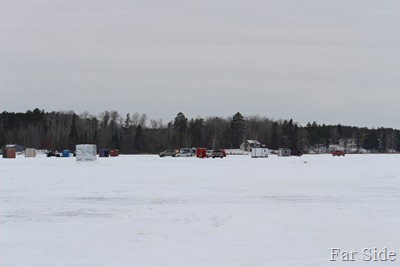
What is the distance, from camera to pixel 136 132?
550 feet

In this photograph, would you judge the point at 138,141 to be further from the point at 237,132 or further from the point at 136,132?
the point at 237,132

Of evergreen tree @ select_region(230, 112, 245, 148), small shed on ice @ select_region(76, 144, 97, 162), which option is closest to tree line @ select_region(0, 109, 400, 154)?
evergreen tree @ select_region(230, 112, 245, 148)

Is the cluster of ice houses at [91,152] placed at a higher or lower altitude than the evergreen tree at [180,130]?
lower

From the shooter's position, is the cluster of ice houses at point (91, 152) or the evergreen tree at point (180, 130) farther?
the evergreen tree at point (180, 130)

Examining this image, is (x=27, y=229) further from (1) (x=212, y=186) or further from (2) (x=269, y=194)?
(1) (x=212, y=186)

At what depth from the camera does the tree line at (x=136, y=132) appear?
160875 millimetres

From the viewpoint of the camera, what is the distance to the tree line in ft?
528

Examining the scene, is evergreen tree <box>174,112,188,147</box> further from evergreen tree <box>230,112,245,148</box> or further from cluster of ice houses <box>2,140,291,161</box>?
cluster of ice houses <box>2,140,291,161</box>

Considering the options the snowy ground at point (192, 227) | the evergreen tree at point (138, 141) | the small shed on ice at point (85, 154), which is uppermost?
the evergreen tree at point (138, 141)

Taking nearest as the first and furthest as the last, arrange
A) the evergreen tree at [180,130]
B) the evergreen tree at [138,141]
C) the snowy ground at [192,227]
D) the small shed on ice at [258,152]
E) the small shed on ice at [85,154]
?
the snowy ground at [192,227], the small shed on ice at [85,154], the small shed on ice at [258,152], the evergreen tree at [180,130], the evergreen tree at [138,141]

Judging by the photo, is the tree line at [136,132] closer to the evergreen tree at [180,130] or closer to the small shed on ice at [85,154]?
the evergreen tree at [180,130]

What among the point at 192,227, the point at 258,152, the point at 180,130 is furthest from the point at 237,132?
the point at 192,227

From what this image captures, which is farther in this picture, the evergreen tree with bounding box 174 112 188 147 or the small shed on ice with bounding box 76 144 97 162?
the evergreen tree with bounding box 174 112 188 147

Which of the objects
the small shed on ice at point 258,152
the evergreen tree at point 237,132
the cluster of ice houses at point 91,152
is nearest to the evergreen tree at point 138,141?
the evergreen tree at point 237,132
